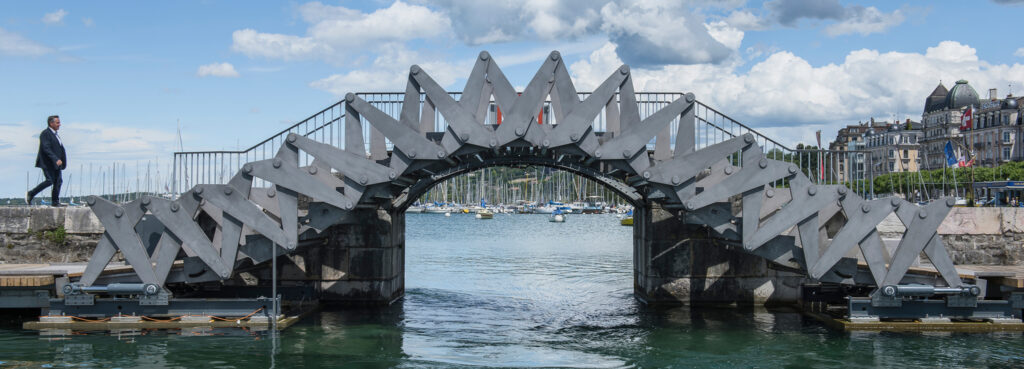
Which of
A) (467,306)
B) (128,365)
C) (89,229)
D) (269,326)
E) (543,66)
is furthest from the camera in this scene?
(467,306)

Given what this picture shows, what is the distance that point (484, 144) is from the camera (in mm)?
17953

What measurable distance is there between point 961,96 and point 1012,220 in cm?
17065

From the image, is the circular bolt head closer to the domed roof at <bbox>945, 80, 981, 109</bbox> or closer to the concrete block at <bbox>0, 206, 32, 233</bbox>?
the concrete block at <bbox>0, 206, 32, 233</bbox>

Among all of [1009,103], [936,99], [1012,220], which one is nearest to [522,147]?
[1012,220]

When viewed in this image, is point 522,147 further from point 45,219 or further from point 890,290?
point 45,219

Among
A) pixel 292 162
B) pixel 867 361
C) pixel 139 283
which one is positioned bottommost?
pixel 867 361

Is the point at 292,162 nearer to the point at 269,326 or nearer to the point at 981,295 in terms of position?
the point at 269,326

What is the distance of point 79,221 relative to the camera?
23.1 m

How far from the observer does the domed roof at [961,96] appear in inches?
6821

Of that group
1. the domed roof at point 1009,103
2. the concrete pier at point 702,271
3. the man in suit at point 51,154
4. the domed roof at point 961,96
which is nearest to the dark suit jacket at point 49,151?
the man in suit at point 51,154

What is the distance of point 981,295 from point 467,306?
1364 centimetres

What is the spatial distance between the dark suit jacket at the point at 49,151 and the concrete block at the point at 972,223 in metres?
22.8

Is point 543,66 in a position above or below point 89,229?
above

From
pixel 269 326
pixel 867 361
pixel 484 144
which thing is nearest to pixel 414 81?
pixel 484 144
